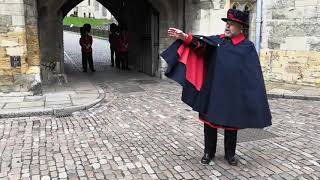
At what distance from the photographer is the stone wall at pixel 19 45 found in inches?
332

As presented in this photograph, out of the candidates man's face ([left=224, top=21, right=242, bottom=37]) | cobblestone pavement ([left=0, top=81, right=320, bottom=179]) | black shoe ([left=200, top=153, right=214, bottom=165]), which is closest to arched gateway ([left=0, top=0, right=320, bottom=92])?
cobblestone pavement ([left=0, top=81, right=320, bottom=179])

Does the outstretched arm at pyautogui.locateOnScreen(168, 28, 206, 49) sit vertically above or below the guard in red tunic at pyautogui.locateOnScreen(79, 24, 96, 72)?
above

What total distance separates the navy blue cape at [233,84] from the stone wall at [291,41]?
19.6 feet

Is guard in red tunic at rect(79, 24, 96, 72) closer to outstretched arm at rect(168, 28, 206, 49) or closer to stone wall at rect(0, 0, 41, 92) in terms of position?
stone wall at rect(0, 0, 41, 92)

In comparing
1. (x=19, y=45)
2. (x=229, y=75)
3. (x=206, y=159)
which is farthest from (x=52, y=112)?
(x=229, y=75)

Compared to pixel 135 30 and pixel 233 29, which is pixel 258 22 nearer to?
pixel 135 30

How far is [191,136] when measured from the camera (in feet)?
20.0

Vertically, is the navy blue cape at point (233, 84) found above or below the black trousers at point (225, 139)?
above

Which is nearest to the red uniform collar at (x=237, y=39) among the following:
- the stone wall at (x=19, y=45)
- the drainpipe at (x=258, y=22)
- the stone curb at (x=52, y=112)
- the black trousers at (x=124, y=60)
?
the stone curb at (x=52, y=112)

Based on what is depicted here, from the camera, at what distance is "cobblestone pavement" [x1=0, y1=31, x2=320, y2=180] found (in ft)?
15.2

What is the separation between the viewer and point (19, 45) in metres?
8.61

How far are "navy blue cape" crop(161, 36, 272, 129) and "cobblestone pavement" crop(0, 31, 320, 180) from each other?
651 mm

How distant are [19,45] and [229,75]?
5.62 metres

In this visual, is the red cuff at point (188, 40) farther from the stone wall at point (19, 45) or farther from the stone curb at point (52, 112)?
the stone wall at point (19, 45)
